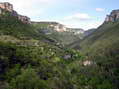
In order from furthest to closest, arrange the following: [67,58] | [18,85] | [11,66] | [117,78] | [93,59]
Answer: [93,59] < [67,58] < [117,78] < [11,66] < [18,85]

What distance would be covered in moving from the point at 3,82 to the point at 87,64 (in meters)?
112

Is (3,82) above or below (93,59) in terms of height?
above

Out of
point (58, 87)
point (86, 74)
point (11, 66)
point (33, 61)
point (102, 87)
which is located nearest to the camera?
point (58, 87)

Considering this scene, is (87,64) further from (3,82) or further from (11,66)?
(3,82)

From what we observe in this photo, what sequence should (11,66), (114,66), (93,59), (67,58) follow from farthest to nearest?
1. (93,59)
2. (67,58)
3. (114,66)
4. (11,66)

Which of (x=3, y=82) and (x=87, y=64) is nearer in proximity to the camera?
(x=3, y=82)

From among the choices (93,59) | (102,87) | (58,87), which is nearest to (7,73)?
(58,87)

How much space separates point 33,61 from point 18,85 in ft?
66.2

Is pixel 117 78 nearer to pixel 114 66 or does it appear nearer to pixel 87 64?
pixel 114 66

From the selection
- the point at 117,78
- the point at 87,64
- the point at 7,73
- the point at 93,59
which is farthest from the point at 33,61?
the point at 93,59

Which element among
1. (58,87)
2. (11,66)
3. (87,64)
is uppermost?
(11,66)

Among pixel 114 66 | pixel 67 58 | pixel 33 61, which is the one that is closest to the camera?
pixel 33 61

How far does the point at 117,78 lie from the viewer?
113562 millimetres

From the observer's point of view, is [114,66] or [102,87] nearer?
[102,87]
